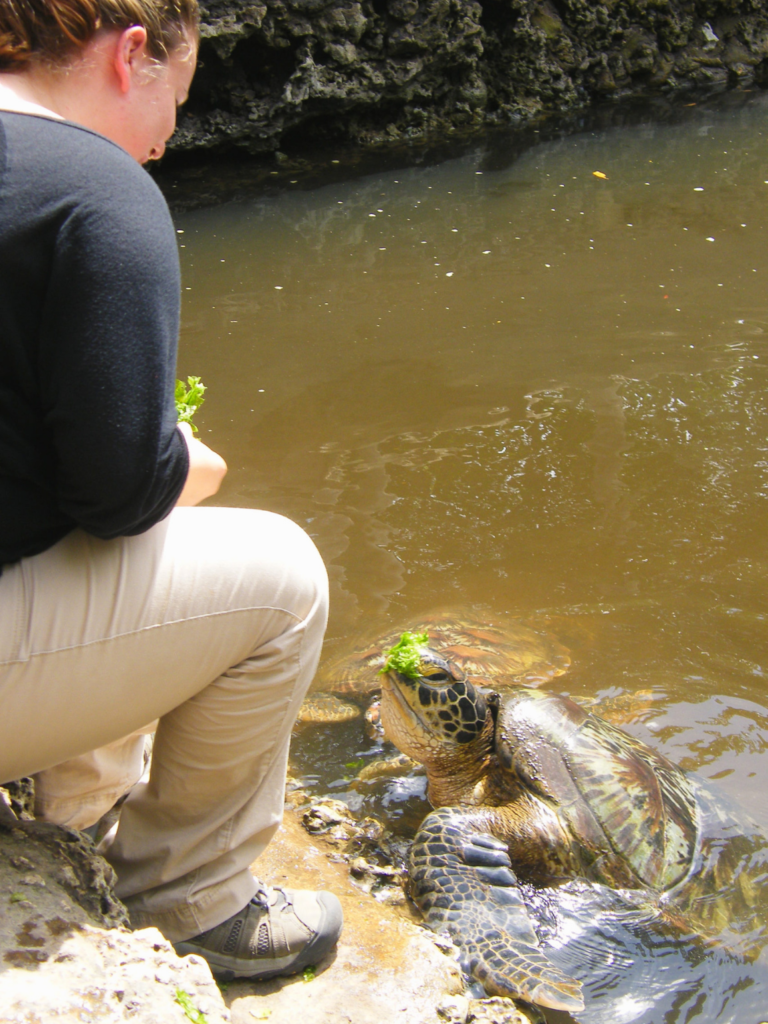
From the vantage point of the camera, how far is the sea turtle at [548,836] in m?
2.57

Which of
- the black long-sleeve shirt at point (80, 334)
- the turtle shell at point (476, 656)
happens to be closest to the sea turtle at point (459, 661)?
the turtle shell at point (476, 656)

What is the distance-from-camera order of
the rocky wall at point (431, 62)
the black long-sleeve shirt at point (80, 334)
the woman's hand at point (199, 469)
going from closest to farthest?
the black long-sleeve shirt at point (80, 334), the woman's hand at point (199, 469), the rocky wall at point (431, 62)

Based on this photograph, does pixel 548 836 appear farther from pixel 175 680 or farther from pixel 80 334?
pixel 80 334

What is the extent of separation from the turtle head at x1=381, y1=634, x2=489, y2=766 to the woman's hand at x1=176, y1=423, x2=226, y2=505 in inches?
52.2

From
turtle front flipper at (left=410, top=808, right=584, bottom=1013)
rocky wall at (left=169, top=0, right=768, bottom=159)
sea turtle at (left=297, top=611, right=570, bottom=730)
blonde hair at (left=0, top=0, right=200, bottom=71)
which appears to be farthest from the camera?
rocky wall at (left=169, top=0, right=768, bottom=159)

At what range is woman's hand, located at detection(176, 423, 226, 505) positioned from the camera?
176 centimetres

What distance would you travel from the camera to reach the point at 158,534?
1.60 m

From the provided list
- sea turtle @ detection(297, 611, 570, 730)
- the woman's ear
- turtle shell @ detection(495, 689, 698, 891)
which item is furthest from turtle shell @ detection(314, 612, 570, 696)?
the woman's ear

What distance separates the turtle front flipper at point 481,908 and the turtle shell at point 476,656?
0.94 metres

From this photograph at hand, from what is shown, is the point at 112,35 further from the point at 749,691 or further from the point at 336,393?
the point at 336,393

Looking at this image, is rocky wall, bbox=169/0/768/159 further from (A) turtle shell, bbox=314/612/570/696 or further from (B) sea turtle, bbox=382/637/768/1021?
(B) sea turtle, bbox=382/637/768/1021

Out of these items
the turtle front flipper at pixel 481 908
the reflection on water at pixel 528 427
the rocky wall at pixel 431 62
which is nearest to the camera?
the turtle front flipper at pixel 481 908

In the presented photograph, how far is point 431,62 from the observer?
14.0 m

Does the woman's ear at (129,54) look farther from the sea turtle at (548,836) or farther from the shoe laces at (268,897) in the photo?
the sea turtle at (548,836)
